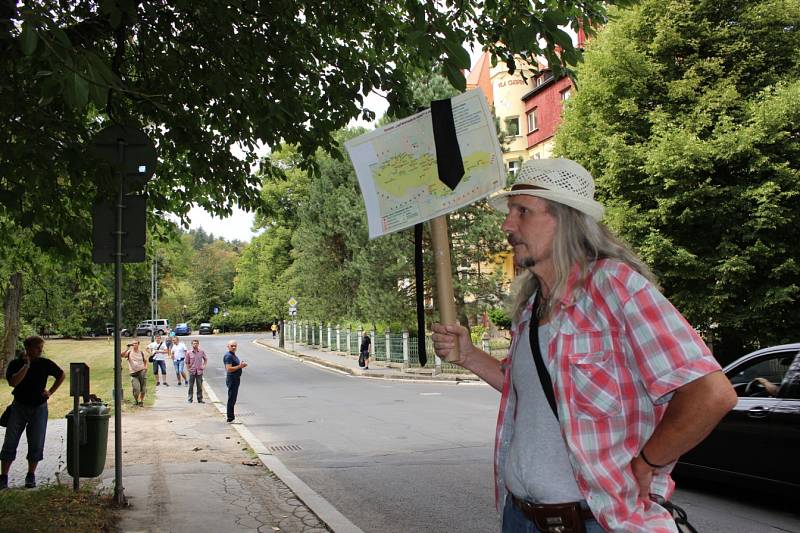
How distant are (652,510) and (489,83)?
47832 mm

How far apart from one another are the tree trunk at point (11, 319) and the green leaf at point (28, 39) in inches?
1054

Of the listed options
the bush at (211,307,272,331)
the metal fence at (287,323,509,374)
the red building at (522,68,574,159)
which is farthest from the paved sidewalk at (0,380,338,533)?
the bush at (211,307,272,331)

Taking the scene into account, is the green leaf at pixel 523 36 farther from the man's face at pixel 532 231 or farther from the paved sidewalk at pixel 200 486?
the paved sidewalk at pixel 200 486

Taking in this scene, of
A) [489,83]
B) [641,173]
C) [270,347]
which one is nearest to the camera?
[641,173]

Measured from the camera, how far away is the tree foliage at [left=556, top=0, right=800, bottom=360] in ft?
58.4

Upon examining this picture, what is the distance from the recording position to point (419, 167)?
2.76 metres

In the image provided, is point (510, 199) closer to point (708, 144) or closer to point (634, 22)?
point (708, 144)

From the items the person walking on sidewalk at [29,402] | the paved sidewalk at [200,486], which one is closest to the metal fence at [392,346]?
the paved sidewalk at [200,486]

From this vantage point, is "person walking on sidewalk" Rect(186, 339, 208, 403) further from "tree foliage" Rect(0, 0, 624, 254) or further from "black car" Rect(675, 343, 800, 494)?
"black car" Rect(675, 343, 800, 494)

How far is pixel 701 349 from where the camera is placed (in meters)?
1.82

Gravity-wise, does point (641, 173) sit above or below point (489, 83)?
below

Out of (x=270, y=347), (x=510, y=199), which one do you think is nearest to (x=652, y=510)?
(x=510, y=199)

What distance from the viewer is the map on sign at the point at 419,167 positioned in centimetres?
265

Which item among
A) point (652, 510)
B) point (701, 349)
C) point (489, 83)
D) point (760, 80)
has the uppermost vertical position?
point (489, 83)
